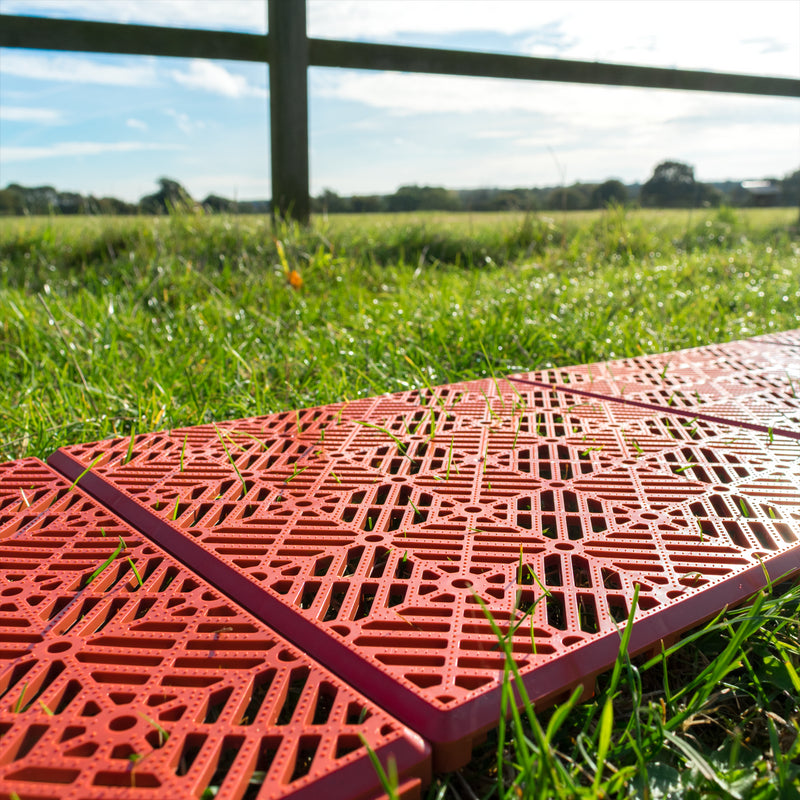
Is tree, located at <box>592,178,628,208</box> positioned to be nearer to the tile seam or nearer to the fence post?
the fence post

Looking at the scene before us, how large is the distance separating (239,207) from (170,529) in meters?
4.05

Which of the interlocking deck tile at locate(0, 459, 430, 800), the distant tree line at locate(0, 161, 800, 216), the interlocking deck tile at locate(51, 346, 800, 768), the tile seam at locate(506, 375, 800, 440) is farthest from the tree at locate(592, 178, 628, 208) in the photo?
the interlocking deck tile at locate(0, 459, 430, 800)

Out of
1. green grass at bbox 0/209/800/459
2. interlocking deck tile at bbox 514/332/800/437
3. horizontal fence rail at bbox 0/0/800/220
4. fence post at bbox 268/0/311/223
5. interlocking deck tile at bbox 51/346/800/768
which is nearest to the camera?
→ interlocking deck tile at bbox 51/346/800/768

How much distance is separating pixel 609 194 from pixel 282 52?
3.65 meters

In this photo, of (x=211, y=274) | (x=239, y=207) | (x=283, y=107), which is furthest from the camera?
(x=239, y=207)

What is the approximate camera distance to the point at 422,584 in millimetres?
1091

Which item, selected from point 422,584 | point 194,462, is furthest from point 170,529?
point 422,584

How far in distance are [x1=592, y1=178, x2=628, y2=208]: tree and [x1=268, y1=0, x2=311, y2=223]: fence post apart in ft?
9.79

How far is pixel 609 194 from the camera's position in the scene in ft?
22.5

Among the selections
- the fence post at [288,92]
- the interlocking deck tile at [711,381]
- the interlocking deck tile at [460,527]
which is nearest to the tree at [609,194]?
the fence post at [288,92]

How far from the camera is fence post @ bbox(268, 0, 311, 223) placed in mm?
4469

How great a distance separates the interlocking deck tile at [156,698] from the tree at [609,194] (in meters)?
6.08

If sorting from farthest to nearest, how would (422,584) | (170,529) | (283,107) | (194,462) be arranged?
(283,107) < (194,462) < (170,529) < (422,584)

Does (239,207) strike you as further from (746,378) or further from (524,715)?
(524,715)
